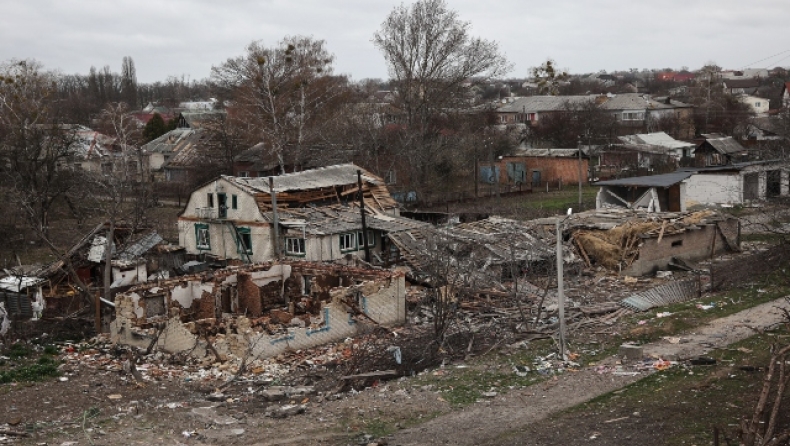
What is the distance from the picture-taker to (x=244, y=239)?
29656mm

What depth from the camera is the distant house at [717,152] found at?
5012 centimetres

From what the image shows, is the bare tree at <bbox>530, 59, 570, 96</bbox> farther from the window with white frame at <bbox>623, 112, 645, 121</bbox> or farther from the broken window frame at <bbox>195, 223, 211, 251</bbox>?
the broken window frame at <bbox>195, 223, 211, 251</bbox>

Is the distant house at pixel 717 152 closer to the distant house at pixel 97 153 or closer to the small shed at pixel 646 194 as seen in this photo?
the small shed at pixel 646 194

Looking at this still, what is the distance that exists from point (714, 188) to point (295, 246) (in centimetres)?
1979

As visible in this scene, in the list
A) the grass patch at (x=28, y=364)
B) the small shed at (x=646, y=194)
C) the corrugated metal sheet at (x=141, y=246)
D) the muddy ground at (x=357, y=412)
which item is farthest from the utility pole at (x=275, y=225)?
the small shed at (x=646, y=194)

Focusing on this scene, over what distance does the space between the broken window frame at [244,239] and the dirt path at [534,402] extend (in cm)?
1666

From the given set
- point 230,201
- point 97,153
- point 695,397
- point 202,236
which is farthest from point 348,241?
point 97,153

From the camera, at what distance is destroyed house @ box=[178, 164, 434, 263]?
92.9 feet

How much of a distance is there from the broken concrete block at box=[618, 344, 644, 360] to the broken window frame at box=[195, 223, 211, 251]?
18732 millimetres

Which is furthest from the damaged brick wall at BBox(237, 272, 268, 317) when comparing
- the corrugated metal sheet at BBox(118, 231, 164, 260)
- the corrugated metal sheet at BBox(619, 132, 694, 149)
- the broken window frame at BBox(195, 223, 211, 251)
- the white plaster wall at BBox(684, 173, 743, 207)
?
the corrugated metal sheet at BBox(619, 132, 694, 149)

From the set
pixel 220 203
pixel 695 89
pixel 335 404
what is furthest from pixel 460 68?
pixel 695 89

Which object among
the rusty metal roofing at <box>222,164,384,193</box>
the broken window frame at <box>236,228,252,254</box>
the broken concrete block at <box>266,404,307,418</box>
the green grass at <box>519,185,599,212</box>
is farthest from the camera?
the green grass at <box>519,185,599,212</box>

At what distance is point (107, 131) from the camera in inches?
2451

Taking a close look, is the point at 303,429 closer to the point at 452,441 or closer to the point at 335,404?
the point at 335,404
